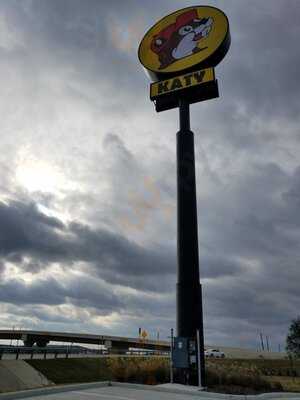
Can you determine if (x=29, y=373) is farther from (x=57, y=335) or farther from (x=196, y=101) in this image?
(x=57, y=335)

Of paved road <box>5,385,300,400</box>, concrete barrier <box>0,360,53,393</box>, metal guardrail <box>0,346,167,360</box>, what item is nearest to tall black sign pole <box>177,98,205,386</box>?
paved road <box>5,385,300,400</box>

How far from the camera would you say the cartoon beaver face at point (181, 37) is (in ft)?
97.2

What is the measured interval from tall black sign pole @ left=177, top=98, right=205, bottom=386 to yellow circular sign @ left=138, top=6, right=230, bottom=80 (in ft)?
16.2

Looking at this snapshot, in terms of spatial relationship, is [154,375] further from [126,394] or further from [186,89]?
[186,89]

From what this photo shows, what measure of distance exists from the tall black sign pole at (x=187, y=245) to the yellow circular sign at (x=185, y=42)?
195 inches

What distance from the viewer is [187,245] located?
A: 23438 mm

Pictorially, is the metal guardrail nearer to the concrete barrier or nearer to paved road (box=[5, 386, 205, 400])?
the concrete barrier

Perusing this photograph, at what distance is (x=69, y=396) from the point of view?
50.6ft

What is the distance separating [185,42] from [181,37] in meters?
0.85

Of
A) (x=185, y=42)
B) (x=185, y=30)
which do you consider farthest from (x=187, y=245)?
(x=185, y=30)

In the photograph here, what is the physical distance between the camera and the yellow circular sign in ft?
93.6

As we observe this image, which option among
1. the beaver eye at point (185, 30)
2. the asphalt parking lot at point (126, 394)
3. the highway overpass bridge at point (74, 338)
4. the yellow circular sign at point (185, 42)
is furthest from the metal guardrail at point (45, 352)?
the highway overpass bridge at point (74, 338)

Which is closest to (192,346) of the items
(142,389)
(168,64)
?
(142,389)

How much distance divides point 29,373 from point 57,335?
64.5 metres
